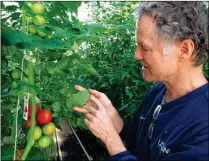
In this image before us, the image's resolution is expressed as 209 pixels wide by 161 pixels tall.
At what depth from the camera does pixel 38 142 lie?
1025mm

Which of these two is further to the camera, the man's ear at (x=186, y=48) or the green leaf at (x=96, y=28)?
the man's ear at (x=186, y=48)

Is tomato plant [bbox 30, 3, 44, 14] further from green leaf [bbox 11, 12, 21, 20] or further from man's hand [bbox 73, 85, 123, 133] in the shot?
man's hand [bbox 73, 85, 123, 133]

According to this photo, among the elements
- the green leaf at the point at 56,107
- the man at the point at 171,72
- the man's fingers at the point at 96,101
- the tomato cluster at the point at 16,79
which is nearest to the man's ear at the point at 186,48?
the man at the point at 171,72

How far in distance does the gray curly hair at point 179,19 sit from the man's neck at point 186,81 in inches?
4.5

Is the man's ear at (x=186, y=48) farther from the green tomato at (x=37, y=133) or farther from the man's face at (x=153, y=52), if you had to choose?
the green tomato at (x=37, y=133)

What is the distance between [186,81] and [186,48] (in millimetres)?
127

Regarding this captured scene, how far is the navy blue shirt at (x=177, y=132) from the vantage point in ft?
3.59

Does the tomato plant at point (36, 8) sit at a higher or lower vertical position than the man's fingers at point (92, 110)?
higher

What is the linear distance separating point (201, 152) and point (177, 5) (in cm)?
52

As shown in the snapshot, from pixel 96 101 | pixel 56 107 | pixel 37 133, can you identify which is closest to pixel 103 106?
pixel 96 101

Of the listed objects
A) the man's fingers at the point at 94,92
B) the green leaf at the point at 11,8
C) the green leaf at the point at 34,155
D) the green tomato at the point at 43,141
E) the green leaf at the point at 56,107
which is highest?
the green leaf at the point at 11,8

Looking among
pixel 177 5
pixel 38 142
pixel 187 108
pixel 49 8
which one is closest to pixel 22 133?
pixel 38 142

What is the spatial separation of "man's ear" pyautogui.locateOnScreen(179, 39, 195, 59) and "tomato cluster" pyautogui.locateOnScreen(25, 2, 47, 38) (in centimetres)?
54

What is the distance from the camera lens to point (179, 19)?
1.22 metres
